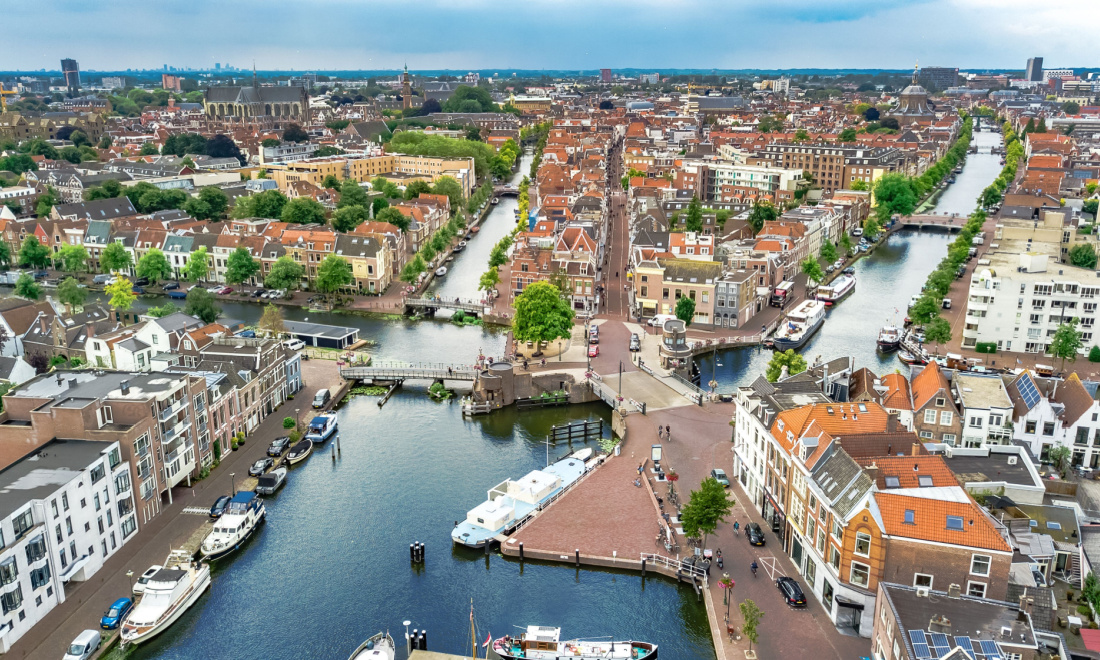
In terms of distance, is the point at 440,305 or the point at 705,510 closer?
the point at 705,510

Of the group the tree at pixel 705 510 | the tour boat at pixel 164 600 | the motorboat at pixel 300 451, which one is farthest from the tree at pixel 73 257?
the tree at pixel 705 510

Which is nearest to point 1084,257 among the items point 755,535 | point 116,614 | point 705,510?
point 755,535

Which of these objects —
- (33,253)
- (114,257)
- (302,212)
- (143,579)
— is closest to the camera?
(143,579)

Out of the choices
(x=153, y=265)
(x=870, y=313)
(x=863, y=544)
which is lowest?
(x=870, y=313)

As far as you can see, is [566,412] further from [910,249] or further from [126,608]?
[910,249]

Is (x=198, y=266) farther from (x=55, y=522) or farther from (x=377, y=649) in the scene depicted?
(x=377, y=649)

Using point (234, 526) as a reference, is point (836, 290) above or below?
above

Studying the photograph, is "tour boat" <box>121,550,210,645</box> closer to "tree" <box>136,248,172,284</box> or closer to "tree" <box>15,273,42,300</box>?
"tree" <box>15,273,42,300</box>
